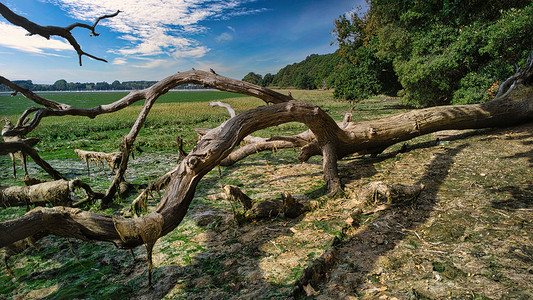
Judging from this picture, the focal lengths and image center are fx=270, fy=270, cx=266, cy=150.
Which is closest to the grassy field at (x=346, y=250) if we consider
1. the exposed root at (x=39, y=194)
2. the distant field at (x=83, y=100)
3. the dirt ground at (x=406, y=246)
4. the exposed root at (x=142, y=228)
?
the dirt ground at (x=406, y=246)

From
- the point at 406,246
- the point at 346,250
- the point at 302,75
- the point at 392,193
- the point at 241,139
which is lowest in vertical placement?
the point at 346,250

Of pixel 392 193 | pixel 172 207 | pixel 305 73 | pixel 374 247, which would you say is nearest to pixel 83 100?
pixel 172 207

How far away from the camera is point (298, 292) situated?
2.72 meters

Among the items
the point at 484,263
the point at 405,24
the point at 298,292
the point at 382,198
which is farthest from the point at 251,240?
the point at 405,24

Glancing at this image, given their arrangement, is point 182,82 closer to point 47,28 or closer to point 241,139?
point 47,28

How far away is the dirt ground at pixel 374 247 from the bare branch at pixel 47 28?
3.80 metres

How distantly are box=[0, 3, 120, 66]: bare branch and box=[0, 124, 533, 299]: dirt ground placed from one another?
12.5 ft

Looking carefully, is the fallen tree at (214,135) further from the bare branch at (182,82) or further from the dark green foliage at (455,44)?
the dark green foliage at (455,44)

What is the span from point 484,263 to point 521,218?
4.63 ft

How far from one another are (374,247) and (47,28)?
5.99 meters

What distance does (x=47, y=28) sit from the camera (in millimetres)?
4438

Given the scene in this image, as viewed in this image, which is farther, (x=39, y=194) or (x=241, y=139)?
(x=241, y=139)

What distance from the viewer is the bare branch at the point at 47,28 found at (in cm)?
398

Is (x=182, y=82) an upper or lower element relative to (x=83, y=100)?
upper
